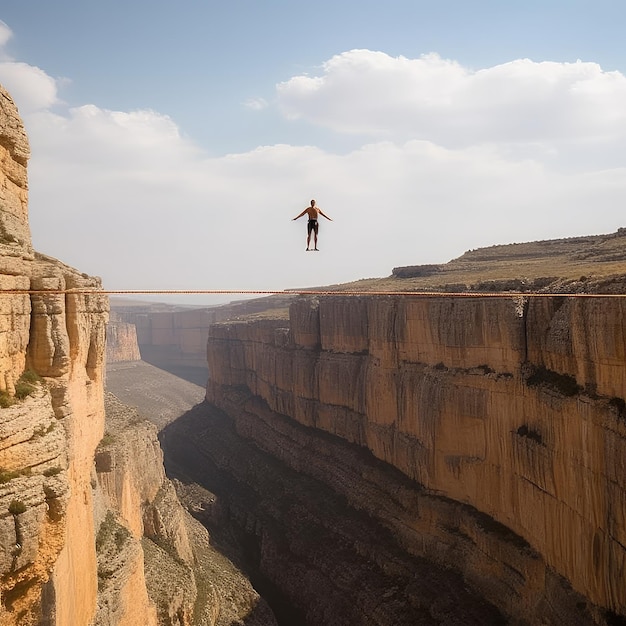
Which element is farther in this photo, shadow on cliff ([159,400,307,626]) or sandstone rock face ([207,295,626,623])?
shadow on cliff ([159,400,307,626])

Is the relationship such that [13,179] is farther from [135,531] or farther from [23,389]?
[135,531]

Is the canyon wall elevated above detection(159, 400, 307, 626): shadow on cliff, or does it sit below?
above

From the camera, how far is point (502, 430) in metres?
28.2

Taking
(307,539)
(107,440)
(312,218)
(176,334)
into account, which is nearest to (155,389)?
(176,334)

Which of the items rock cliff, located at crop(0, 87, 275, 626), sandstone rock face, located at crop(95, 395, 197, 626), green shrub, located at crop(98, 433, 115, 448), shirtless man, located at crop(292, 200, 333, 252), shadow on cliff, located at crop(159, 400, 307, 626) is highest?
shirtless man, located at crop(292, 200, 333, 252)

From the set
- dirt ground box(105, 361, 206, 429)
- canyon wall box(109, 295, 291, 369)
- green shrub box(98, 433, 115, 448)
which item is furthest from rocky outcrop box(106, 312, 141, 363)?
green shrub box(98, 433, 115, 448)

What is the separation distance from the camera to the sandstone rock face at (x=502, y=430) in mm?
20422

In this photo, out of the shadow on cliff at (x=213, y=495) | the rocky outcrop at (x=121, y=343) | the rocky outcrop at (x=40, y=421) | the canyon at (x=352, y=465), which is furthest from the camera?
the rocky outcrop at (x=121, y=343)

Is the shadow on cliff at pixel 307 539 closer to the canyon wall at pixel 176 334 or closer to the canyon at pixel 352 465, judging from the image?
the canyon at pixel 352 465

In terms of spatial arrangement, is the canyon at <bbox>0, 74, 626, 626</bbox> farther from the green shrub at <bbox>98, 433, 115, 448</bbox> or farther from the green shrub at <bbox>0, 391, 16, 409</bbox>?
the green shrub at <bbox>98, 433, 115, 448</bbox>

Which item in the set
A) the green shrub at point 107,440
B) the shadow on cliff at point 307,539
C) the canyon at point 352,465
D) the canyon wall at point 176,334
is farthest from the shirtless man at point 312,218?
the canyon wall at point 176,334

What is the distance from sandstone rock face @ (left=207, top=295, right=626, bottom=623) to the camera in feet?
67.0

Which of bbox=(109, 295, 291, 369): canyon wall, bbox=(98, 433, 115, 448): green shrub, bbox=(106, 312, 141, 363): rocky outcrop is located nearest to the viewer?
bbox=(98, 433, 115, 448): green shrub

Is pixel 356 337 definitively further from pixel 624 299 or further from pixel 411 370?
pixel 624 299
